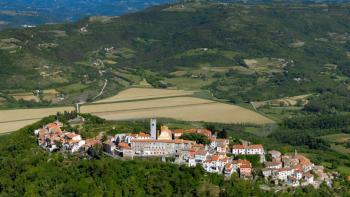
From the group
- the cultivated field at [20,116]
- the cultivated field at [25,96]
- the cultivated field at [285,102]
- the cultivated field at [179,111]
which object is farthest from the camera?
the cultivated field at [285,102]

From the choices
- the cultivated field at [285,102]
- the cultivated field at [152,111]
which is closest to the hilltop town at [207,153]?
the cultivated field at [152,111]

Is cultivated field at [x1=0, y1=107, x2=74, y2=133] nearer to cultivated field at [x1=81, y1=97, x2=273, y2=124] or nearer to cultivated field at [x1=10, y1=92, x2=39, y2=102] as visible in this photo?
cultivated field at [x1=81, y1=97, x2=273, y2=124]

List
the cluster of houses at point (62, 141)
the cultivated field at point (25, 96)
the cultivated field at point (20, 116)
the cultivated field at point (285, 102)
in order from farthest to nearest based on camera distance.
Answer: the cultivated field at point (285, 102) → the cultivated field at point (25, 96) → the cultivated field at point (20, 116) → the cluster of houses at point (62, 141)

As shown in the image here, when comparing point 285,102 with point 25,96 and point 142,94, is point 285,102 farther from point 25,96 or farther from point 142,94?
point 25,96

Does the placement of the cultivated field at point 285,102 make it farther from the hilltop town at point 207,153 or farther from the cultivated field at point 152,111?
the hilltop town at point 207,153

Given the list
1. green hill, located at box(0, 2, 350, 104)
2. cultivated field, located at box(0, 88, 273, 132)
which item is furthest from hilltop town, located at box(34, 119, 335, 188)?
green hill, located at box(0, 2, 350, 104)

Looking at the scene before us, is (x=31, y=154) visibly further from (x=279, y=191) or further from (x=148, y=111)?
(x=148, y=111)

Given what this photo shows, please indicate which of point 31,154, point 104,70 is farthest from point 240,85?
point 31,154
